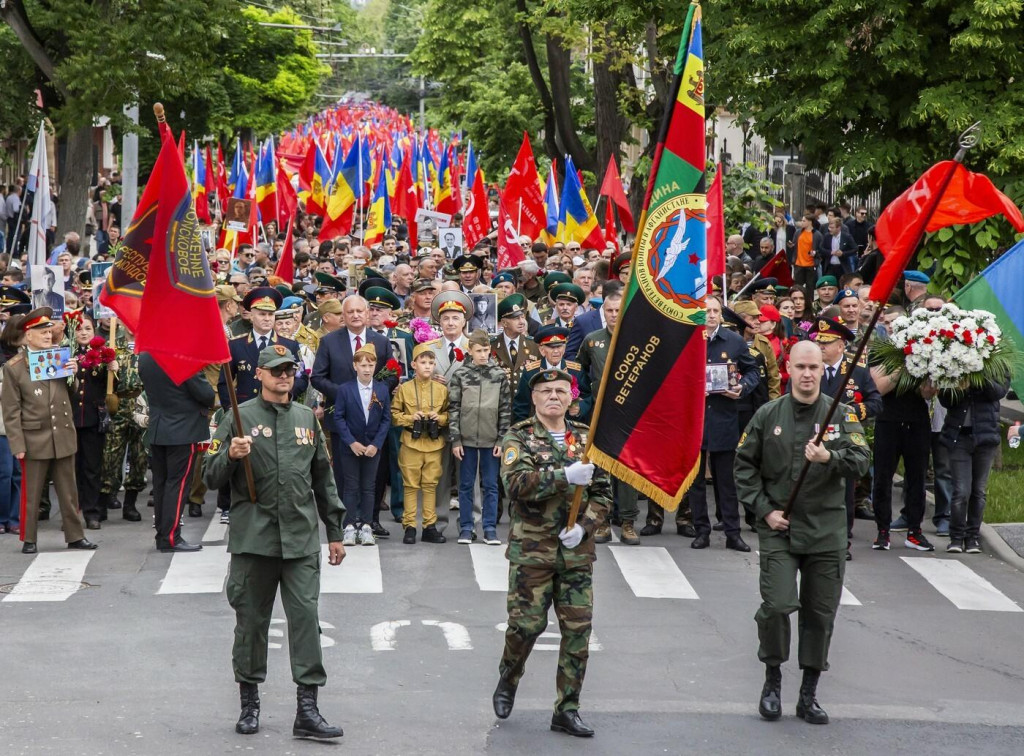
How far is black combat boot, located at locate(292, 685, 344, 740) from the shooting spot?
819cm

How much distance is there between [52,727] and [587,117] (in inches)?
1423

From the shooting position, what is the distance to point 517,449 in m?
8.52

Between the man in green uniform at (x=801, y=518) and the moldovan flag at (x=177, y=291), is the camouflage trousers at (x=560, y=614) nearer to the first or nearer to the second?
the man in green uniform at (x=801, y=518)

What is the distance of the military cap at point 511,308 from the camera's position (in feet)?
47.9

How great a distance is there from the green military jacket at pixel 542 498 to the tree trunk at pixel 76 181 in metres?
22.7

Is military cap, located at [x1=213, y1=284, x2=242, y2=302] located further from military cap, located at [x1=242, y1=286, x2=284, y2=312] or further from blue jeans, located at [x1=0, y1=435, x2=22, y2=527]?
blue jeans, located at [x1=0, y1=435, x2=22, y2=527]

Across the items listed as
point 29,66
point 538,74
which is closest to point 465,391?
point 29,66

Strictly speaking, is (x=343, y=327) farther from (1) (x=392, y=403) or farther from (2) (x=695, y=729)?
(2) (x=695, y=729)

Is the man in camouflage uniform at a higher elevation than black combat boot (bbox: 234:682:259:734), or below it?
higher

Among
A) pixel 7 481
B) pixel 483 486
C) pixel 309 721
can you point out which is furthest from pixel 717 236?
pixel 309 721

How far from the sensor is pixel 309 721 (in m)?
8.20

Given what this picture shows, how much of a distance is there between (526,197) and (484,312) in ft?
31.4

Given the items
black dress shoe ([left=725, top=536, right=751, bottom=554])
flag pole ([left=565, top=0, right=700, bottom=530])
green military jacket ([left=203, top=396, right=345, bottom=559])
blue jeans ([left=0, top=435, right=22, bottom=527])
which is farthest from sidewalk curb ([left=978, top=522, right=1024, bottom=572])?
blue jeans ([left=0, top=435, right=22, bottom=527])

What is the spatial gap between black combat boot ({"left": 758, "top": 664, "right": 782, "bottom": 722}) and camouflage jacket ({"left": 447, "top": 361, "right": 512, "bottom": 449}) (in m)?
5.03
